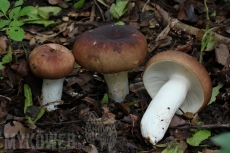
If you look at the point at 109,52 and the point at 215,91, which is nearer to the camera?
the point at 109,52

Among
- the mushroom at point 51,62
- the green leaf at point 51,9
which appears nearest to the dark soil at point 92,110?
the mushroom at point 51,62

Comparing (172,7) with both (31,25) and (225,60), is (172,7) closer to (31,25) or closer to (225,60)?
Result: (225,60)

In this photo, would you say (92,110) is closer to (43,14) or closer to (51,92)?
(51,92)

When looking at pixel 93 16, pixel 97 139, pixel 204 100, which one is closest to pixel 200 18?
pixel 93 16

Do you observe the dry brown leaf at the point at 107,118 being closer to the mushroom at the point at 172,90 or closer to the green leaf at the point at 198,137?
the mushroom at the point at 172,90

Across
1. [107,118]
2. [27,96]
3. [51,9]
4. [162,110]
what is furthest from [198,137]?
[51,9]

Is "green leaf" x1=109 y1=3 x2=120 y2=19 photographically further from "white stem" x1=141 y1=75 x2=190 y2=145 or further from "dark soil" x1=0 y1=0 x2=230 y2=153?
"white stem" x1=141 y1=75 x2=190 y2=145

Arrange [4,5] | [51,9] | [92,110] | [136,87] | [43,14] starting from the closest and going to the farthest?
1. [4,5]
2. [92,110]
3. [136,87]
4. [43,14]
5. [51,9]
